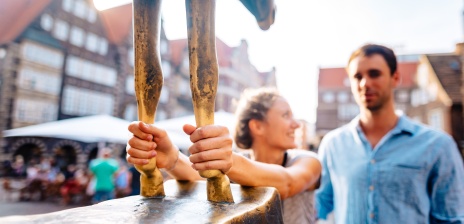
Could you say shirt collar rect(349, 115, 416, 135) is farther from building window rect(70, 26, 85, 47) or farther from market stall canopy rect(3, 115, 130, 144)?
building window rect(70, 26, 85, 47)

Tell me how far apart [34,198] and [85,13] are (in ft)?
45.1

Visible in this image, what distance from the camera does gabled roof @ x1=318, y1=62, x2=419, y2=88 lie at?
32947mm

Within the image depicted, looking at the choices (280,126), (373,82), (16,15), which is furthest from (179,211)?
(16,15)

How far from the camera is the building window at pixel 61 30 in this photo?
18016 mm

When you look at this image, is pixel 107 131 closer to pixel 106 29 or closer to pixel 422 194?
pixel 422 194

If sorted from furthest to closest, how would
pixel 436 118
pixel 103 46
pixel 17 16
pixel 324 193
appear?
pixel 436 118 → pixel 103 46 → pixel 17 16 → pixel 324 193

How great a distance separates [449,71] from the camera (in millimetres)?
22656

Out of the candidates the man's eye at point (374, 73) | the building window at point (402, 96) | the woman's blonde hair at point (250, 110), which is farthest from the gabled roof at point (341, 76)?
the woman's blonde hair at point (250, 110)

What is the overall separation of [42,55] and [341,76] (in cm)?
2776

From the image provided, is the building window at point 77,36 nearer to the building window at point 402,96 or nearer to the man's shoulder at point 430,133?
the man's shoulder at point 430,133

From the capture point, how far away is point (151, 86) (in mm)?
1039

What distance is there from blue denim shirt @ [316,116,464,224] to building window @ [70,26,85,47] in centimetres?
1987

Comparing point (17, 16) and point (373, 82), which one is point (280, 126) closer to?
point (373, 82)

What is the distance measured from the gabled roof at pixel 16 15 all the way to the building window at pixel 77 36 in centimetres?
188
